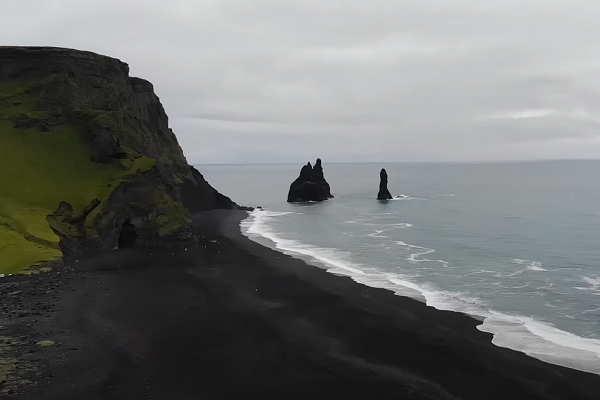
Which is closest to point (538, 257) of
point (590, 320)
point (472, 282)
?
point (472, 282)

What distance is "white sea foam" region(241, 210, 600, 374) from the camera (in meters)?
24.2

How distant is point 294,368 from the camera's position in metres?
21.5

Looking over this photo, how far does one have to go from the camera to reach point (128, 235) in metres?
52.3

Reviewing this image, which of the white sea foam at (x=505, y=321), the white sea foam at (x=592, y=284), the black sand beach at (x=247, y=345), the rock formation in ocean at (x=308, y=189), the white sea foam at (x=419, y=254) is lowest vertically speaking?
the black sand beach at (x=247, y=345)

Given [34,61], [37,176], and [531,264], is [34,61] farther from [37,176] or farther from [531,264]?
[531,264]

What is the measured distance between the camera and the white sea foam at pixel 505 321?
2420 cm

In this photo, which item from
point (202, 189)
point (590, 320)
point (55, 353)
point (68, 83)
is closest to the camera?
point (55, 353)

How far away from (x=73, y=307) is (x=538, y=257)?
45.8 metres

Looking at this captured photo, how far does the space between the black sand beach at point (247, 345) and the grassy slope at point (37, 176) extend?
6468 millimetres

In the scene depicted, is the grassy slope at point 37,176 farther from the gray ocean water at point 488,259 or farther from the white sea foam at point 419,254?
the white sea foam at point 419,254

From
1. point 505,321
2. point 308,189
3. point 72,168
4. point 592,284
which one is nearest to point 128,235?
point 72,168

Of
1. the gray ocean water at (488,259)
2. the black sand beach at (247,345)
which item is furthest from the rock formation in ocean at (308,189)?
the black sand beach at (247,345)

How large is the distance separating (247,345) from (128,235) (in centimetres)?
3266

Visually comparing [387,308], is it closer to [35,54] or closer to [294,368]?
[294,368]
